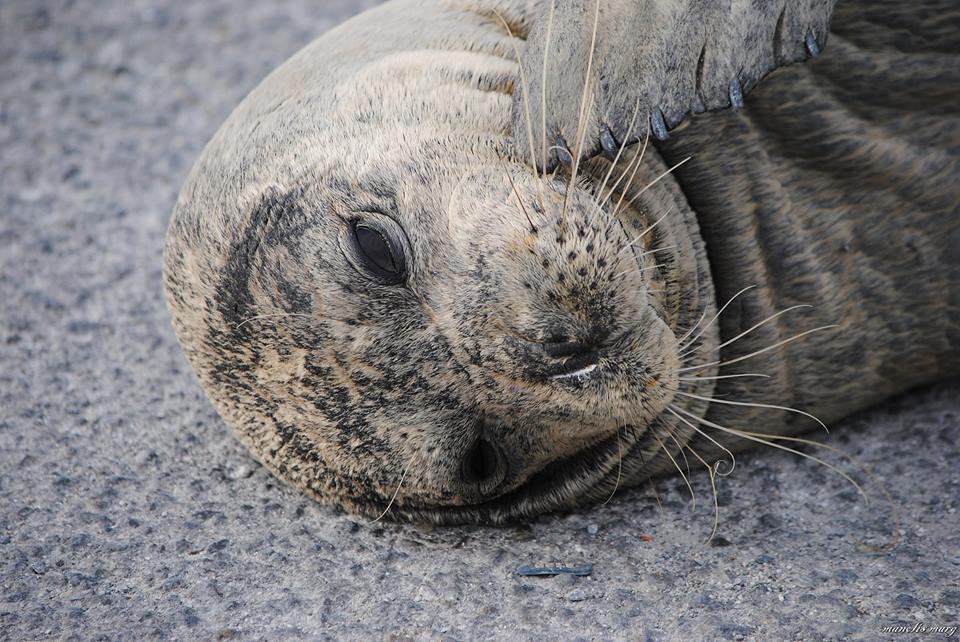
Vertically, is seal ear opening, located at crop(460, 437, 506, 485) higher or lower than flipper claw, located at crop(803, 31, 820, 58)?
lower

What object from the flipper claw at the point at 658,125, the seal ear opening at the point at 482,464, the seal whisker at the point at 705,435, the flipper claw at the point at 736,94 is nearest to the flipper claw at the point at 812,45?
the flipper claw at the point at 736,94

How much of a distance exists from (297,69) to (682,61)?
1232 millimetres

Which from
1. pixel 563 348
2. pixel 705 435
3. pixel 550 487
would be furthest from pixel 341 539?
pixel 705 435

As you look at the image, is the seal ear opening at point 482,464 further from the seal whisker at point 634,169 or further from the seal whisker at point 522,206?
the seal whisker at point 634,169

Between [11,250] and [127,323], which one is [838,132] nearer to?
[127,323]

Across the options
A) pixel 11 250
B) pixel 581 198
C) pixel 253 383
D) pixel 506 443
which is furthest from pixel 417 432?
pixel 11 250

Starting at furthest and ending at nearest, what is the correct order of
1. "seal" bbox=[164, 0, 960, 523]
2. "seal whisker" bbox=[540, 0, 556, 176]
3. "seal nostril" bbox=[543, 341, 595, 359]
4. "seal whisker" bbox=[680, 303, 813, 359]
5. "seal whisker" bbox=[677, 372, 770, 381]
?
1. "seal whisker" bbox=[680, 303, 813, 359]
2. "seal whisker" bbox=[677, 372, 770, 381]
3. "seal whisker" bbox=[540, 0, 556, 176]
4. "seal" bbox=[164, 0, 960, 523]
5. "seal nostril" bbox=[543, 341, 595, 359]

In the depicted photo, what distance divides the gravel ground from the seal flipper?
109cm

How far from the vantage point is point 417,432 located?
299cm

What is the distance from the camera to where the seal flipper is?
120 inches

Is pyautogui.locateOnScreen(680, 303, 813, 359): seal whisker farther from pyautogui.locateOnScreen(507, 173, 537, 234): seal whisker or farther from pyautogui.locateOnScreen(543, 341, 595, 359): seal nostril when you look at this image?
pyautogui.locateOnScreen(507, 173, 537, 234): seal whisker

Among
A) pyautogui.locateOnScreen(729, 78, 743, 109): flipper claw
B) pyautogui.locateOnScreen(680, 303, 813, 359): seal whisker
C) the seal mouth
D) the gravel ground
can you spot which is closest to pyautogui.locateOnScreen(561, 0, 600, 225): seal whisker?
pyautogui.locateOnScreen(729, 78, 743, 109): flipper claw

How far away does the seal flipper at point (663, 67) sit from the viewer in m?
3.06

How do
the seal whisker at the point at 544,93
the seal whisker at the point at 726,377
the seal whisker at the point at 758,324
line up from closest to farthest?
the seal whisker at the point at 544,93 → the seal whisker at the point at 726,377 → the seal whisker at the point at 758,324
